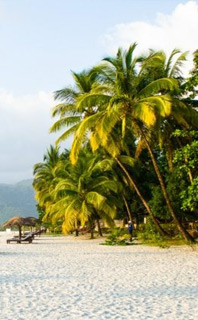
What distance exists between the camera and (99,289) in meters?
10.1

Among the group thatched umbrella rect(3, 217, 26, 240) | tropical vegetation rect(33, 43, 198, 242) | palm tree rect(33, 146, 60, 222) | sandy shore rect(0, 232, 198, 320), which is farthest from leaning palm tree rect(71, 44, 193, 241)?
palm tree rect(33, 146, 60, 222)

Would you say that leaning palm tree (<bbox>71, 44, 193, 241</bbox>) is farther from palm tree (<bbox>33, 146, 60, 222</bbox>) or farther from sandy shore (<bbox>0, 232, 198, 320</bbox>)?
palm tree (<bbox>33, 146, 60, 222</bbox>)

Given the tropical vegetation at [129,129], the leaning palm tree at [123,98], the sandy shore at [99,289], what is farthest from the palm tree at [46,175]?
the sandy shore at [99,289]

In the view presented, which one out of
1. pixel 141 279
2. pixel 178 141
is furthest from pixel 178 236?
pixel 141 279

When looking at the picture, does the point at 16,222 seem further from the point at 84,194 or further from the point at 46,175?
the point at 46,175

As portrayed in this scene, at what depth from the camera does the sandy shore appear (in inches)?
297

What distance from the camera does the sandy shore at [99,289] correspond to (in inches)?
297

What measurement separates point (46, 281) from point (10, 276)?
4.89 ft

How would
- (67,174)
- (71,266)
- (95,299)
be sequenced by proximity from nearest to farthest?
(95,299), (71,266), (67,174)

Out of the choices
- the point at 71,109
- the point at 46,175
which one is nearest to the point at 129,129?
the point at 71,109

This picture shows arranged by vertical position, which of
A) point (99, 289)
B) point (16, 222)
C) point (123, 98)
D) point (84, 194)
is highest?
point (123, 98)

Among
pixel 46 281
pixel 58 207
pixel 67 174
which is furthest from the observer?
pixel 67 174

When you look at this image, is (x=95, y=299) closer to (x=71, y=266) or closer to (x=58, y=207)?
(x=71, y=266)

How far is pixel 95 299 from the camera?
886 cm
